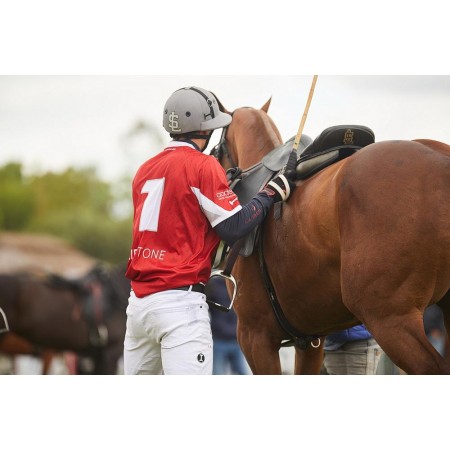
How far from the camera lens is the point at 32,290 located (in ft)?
34.7

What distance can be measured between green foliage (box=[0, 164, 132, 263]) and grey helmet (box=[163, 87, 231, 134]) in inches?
993

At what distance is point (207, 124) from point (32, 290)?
7340 mm

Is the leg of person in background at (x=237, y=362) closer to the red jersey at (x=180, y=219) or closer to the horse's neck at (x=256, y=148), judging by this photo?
the horse's neck at (x=256, y=148)

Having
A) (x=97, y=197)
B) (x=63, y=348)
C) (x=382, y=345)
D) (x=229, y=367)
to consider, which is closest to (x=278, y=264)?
(x=382, y=345)

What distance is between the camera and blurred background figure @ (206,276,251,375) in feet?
29.6

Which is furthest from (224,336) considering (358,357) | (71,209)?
(71,209)

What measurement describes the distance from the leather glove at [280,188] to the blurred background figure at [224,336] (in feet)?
16.1

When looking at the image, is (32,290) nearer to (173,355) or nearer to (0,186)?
(173,355)

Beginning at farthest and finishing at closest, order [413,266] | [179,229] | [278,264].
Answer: [278,264]
[179,229]
[413,266]

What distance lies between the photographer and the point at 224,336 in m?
9.16

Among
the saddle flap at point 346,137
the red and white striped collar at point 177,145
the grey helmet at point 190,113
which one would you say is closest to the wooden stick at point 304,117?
the saddle flap at point 346,137

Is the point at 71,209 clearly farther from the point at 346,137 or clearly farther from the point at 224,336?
the point at 346,137

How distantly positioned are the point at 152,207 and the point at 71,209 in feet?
104

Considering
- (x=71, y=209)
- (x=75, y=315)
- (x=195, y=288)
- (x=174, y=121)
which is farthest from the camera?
(x=71, y=209)
